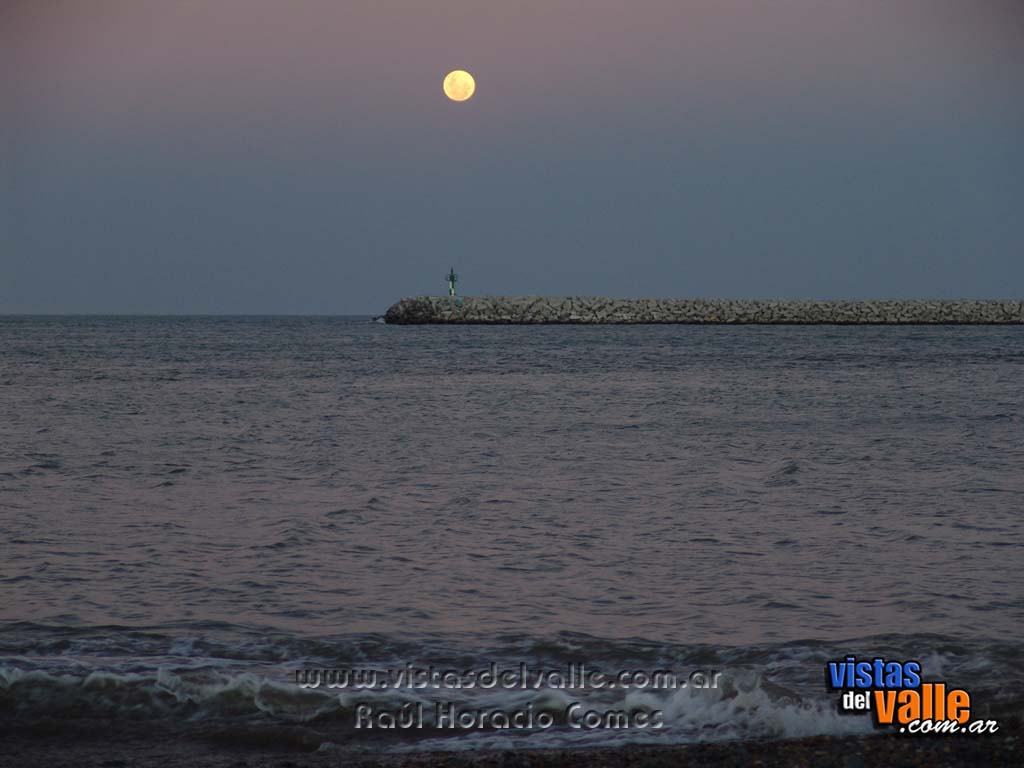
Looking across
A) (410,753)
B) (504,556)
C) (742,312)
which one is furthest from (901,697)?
(742,312)

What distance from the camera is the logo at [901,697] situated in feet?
18.2

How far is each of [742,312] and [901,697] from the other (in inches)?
3717

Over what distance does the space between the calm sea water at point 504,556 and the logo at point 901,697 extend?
148mm

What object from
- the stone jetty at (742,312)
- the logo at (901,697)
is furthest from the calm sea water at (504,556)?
the stone jetty at (742,312)

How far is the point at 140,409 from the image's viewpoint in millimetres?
24156

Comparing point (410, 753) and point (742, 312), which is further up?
point (742, 312)

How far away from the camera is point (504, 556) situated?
9383mm

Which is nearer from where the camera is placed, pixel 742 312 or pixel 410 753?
pixel 410 753

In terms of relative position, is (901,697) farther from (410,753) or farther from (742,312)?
(742,312)

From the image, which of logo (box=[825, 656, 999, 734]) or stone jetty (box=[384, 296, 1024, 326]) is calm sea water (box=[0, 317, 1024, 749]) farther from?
stone jetty (box=[384, 296, 1024, 326])

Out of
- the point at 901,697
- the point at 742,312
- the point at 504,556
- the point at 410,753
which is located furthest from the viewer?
the point at 742,312

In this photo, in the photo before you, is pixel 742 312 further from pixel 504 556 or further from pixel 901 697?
pixel 901 697

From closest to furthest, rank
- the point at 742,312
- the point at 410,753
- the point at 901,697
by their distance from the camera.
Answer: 1. the point at 410,753
2. the point at 901,697
3. the point at 742,312

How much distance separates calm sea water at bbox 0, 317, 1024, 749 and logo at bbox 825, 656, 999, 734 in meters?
0.15
